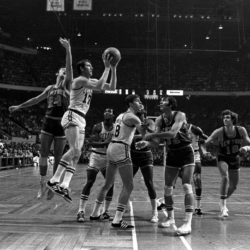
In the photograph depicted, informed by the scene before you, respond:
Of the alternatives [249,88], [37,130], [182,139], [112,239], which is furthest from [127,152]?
[249,88]

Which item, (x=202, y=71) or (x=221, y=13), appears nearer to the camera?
(x=221, y=13)

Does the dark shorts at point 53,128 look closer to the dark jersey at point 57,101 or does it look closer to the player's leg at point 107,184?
the dark jersey at point 57,101

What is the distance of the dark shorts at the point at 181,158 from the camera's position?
655cm

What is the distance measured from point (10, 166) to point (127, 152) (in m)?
20.2

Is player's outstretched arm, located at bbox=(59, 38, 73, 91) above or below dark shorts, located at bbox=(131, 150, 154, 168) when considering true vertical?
above

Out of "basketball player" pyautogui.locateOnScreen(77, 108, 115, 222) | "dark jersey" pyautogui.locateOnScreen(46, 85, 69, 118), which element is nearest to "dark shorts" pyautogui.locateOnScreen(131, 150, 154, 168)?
"basketball player" pyautogui.locateOnScreen(77, 108, 115, 222)

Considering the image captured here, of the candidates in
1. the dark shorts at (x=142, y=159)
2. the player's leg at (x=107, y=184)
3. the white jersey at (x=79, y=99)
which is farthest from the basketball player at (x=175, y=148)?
the white jersey at (x=79, y=99)

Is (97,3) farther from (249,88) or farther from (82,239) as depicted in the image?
(82,239)

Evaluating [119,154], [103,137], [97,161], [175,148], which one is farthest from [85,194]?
[175,148]

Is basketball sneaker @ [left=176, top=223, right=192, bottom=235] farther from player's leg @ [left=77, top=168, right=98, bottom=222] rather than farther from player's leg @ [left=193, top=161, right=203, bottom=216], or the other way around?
player's leg @ [left=193, top=161, right=203, bottom=216]

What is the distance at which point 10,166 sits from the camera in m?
25.1

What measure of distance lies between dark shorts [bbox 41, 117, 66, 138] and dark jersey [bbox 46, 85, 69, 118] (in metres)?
0.11

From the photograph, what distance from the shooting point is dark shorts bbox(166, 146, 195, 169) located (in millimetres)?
6551

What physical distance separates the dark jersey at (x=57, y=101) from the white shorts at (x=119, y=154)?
133 centimetres
